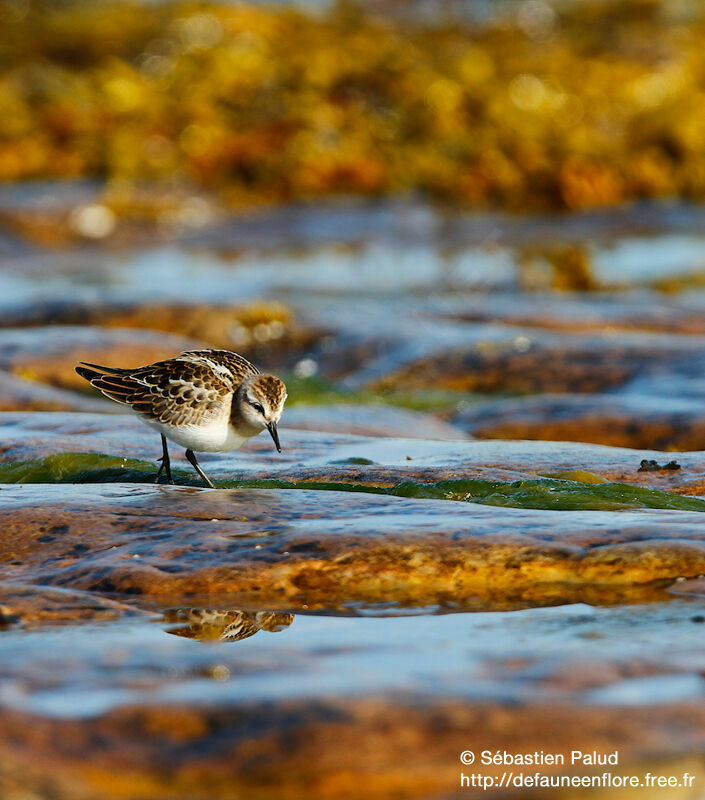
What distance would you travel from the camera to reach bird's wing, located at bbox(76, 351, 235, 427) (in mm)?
6742

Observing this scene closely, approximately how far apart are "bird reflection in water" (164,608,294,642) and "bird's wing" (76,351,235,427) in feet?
4.83

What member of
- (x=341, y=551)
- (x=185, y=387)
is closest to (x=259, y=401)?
(x=185, y=387)

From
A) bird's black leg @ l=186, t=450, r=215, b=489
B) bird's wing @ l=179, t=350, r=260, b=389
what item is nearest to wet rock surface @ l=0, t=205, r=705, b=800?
bird's black leg @ l=186, t=450, r=215, b=489

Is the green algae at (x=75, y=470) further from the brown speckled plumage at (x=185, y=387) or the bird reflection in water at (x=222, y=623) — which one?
the bird reflection in water at (x=222, y=623)

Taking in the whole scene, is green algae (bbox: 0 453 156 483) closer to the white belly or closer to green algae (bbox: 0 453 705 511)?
green algae (bbox: 0 453 705 511)

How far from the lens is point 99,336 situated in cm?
1323

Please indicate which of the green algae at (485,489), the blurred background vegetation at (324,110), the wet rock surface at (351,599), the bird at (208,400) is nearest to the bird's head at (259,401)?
the bird at (208,400)

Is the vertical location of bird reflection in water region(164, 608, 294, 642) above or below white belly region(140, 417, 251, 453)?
below

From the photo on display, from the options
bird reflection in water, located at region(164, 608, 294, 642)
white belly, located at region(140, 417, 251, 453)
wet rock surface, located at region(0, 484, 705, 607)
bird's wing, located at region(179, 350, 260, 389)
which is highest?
bird's wing, located at region(179, 350, 260, 389)

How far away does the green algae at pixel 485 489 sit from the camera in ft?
22.7

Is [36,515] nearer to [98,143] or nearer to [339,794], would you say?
[339,794]

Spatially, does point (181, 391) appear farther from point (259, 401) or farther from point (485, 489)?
point (485, 489)

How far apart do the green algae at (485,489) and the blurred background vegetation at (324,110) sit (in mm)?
24680

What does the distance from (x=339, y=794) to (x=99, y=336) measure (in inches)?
385
